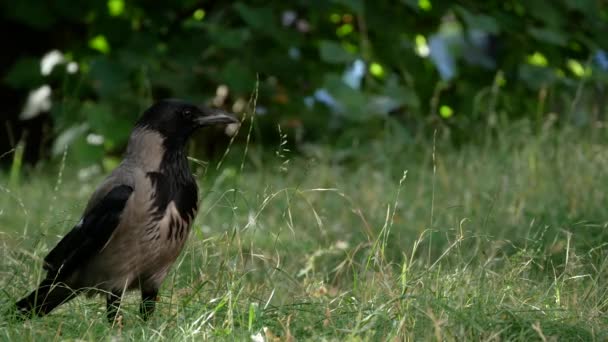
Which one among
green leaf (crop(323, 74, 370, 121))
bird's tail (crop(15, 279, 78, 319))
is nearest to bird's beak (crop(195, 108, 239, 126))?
bird's tail (crop(15, 279, 78, 319))

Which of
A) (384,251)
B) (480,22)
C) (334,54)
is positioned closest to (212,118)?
(384,251)

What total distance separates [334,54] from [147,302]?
11.0 feet

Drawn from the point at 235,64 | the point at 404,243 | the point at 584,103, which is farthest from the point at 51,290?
the point at 584,103

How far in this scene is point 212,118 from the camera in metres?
4.33

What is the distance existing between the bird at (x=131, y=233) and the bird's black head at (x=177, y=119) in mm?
12

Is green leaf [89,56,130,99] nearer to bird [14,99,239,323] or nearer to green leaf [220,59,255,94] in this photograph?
green leaf [220,59,255,94]

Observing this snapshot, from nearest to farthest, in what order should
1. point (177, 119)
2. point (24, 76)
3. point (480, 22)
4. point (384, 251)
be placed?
1. point (177, 119)
2. point (384, 251)
3. point (480, 22)
4. point (24, 76)

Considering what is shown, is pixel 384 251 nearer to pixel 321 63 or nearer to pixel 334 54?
pixel 334 54

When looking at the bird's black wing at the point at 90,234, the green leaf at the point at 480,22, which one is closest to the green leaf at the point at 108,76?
the green leaf at the point at 480,22

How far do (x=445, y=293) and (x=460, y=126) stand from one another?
4.30 meters

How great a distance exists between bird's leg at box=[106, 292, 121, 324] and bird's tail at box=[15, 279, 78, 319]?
0.39ft

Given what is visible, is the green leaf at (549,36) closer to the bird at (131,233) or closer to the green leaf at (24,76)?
the green leaf at (24,76)

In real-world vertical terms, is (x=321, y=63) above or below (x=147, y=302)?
below

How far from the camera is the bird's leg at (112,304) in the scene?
154 inches
